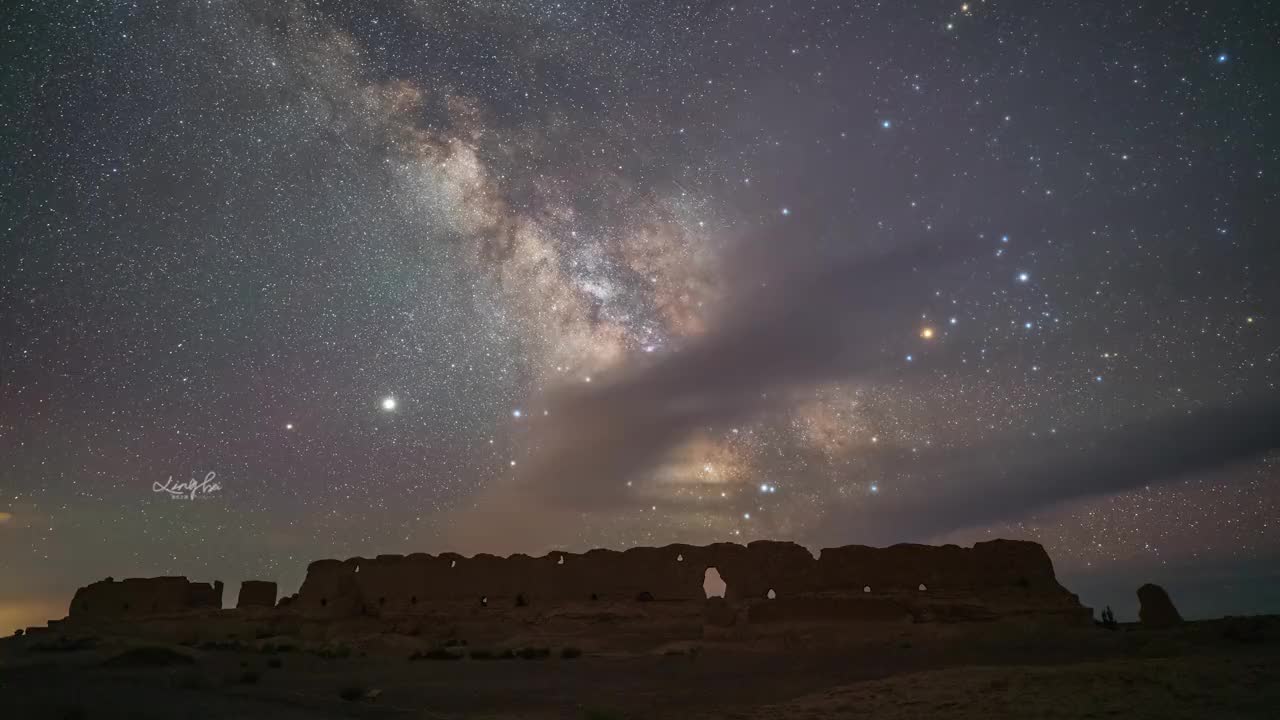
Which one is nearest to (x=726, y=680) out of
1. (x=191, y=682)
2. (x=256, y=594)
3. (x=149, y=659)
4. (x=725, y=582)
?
(x=191, y=682)

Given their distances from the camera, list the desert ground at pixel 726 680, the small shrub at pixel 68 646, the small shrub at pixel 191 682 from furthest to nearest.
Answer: the small shrub at pixel 68 646
the small shrub at pixel 191 682
the desert ground at pixel 726 680

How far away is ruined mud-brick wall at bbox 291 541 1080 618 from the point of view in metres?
27.1

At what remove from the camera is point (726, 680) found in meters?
14.6

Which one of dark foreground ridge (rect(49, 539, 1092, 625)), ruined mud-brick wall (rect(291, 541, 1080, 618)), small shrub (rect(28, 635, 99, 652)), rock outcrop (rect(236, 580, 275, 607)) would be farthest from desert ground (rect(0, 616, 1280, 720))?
rock outcrop (rect(236, 580, 275, 607))

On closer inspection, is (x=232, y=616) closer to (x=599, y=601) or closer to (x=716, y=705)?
(x=599, y=601)

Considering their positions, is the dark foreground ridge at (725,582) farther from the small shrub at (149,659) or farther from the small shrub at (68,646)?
the small shrub at (149,659)

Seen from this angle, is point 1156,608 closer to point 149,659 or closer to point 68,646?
point 149,659

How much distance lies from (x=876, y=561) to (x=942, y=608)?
2.95 meters

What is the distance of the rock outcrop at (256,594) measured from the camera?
32406 millimetres

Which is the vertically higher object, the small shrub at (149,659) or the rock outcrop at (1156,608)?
the small shrub at (149,659)

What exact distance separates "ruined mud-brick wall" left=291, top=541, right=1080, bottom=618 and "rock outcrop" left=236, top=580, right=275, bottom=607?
310 centimetres

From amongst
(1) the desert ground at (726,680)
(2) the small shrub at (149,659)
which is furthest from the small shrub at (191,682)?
(2) the small shrub at (149,659)

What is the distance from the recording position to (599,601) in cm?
2794

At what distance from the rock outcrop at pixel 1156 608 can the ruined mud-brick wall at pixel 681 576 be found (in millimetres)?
2579
